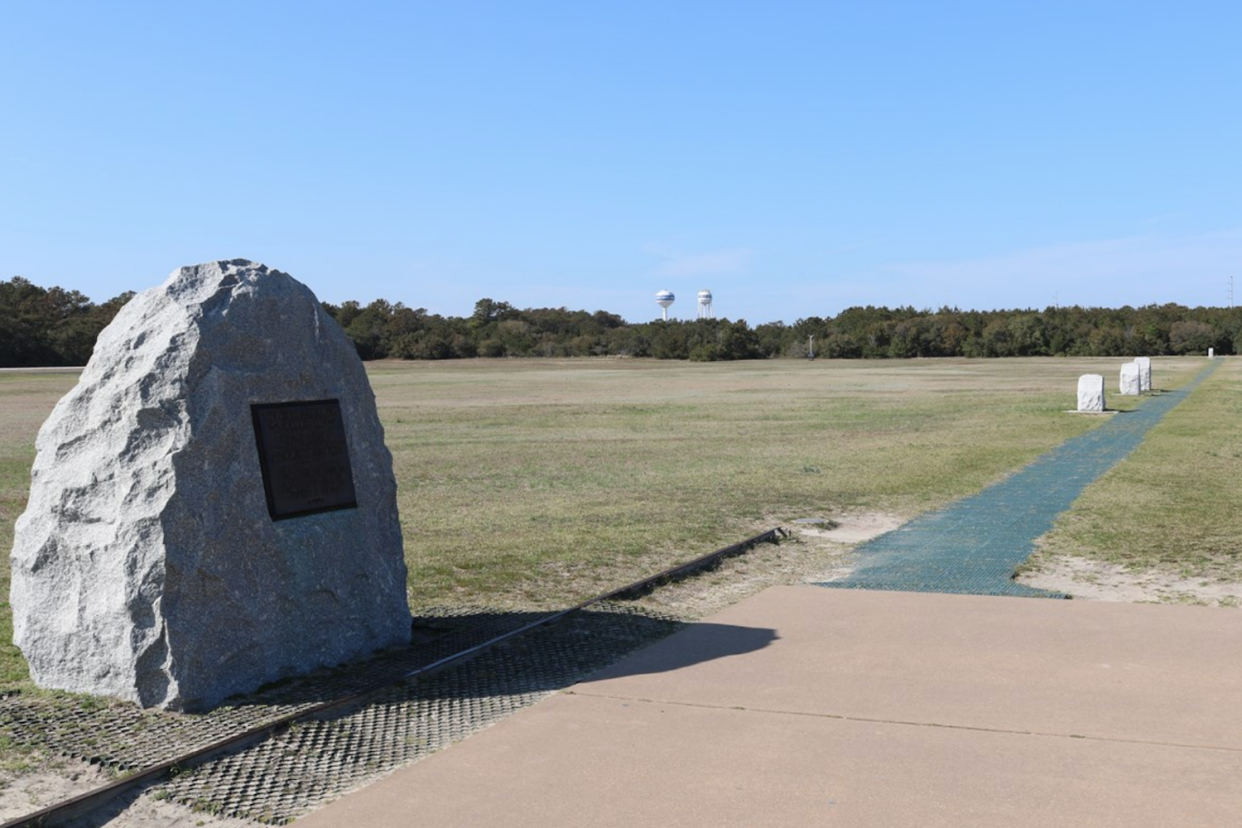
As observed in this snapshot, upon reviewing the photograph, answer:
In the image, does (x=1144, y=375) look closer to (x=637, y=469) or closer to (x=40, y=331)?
(x=637, y=469)

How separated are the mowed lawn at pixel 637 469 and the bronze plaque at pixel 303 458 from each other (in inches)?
74.6

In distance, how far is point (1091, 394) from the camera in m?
32.3

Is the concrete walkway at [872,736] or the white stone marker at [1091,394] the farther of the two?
the white stone marker at [1091,394]

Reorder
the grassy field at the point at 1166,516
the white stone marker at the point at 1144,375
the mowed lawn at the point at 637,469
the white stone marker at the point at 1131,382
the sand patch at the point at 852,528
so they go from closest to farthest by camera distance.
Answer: the grassy field at the point at 1166,516, the mowed lawn at the point at 637,469, the sand patch at the point at 852,528, the white stone marker at the point at 1131,382, the white stone marker at the point at 1144,375

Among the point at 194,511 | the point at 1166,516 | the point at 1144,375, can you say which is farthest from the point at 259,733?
the point at 1144,375

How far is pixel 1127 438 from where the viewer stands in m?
24.3

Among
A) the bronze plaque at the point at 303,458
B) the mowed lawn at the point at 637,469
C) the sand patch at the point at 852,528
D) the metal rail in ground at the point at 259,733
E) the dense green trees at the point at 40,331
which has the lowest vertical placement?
the sand patch at the point at 852,528

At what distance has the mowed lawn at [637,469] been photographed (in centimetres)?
1108

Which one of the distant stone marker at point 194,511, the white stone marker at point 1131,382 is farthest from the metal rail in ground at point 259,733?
the white stone marker at point 1131,382

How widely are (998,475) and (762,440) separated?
309 inches

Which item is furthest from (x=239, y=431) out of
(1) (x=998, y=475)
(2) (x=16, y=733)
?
(1) (x=998, y=475)

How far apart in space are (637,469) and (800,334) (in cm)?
10523

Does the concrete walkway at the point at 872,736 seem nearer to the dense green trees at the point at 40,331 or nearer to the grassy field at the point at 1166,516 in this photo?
the grassy field at the point at 1166,516

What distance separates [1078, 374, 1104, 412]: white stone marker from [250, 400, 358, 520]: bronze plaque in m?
28.2
